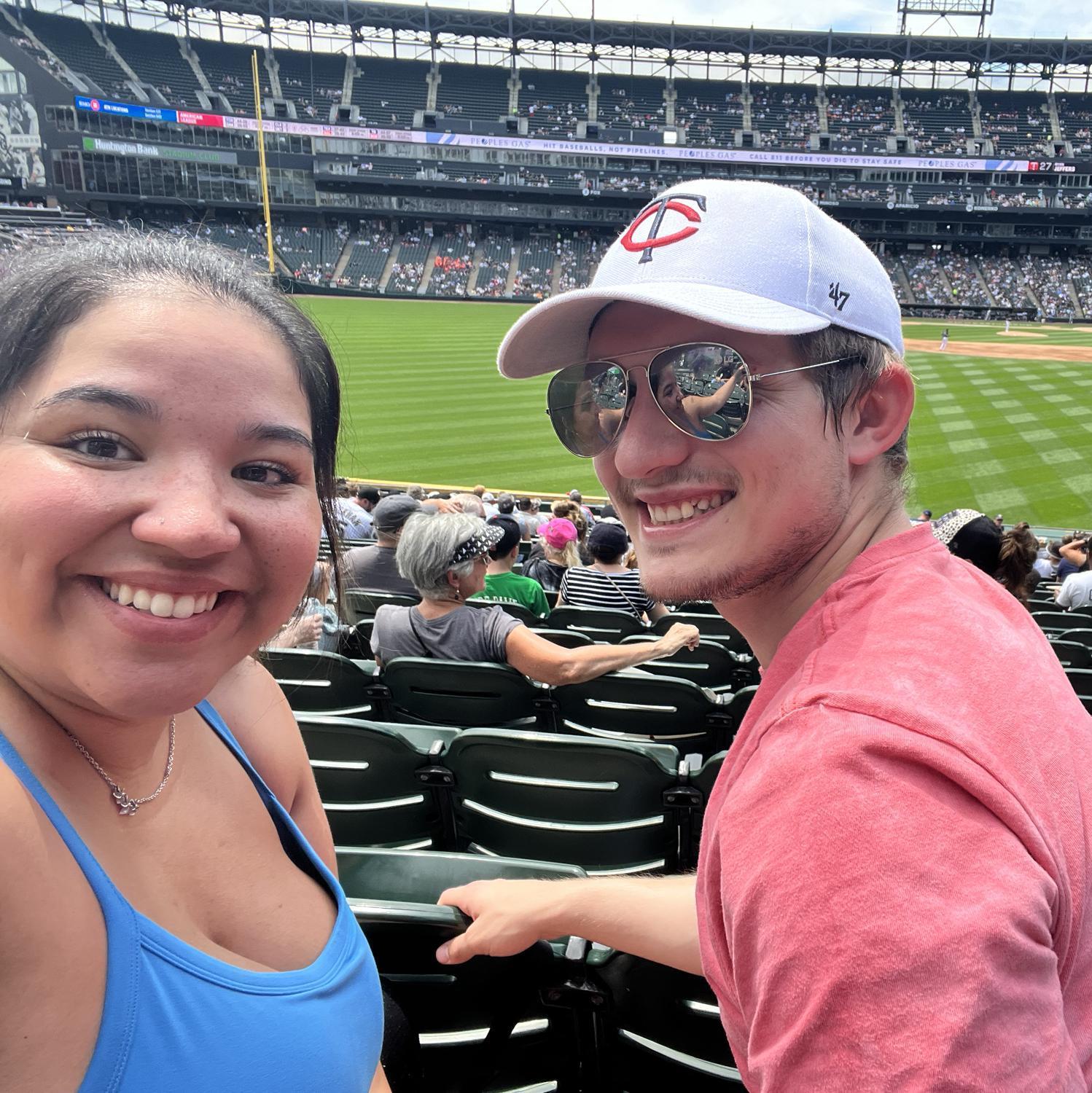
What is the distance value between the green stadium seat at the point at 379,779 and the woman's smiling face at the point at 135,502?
185 cm

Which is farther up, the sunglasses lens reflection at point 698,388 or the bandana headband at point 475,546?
the sunglasses lens reflection at point 698,388

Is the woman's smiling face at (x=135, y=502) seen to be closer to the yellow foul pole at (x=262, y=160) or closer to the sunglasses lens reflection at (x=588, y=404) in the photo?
the sunglasses lens reflection at (x=588, y=404)

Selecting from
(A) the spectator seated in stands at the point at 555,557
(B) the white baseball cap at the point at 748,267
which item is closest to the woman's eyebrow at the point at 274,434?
(B) the white baseball cap at the point at 748,267

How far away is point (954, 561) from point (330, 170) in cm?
5972

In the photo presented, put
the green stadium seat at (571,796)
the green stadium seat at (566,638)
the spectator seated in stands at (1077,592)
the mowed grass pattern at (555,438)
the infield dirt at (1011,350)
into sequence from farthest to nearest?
1. the infield dirt at (1011,350)
2. the mowed grass pattern at (555,438)
3. the spectator seated in stands at (1077,592)
4. the green stadium seat at (566,638)
5. the green stadium seat at (571,796)

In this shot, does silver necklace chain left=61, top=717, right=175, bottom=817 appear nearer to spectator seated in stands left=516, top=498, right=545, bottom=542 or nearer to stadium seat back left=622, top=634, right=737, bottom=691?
stadium seat back left=622, top=634, right=737, bottom=691

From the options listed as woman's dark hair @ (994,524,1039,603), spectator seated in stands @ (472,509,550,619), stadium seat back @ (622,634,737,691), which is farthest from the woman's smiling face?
woman's dark hair @ (994,524,1039,603)

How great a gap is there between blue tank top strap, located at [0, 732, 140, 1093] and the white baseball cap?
1.19m

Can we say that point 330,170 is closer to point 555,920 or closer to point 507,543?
point 507,543

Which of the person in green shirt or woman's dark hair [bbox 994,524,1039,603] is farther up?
woman's dark hair [bbox 994,524,1039,603]

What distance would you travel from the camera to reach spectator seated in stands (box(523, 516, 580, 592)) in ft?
25.5

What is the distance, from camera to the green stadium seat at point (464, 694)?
3801mm

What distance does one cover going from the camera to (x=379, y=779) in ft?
9.95

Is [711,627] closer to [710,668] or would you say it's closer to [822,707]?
[710,668]
